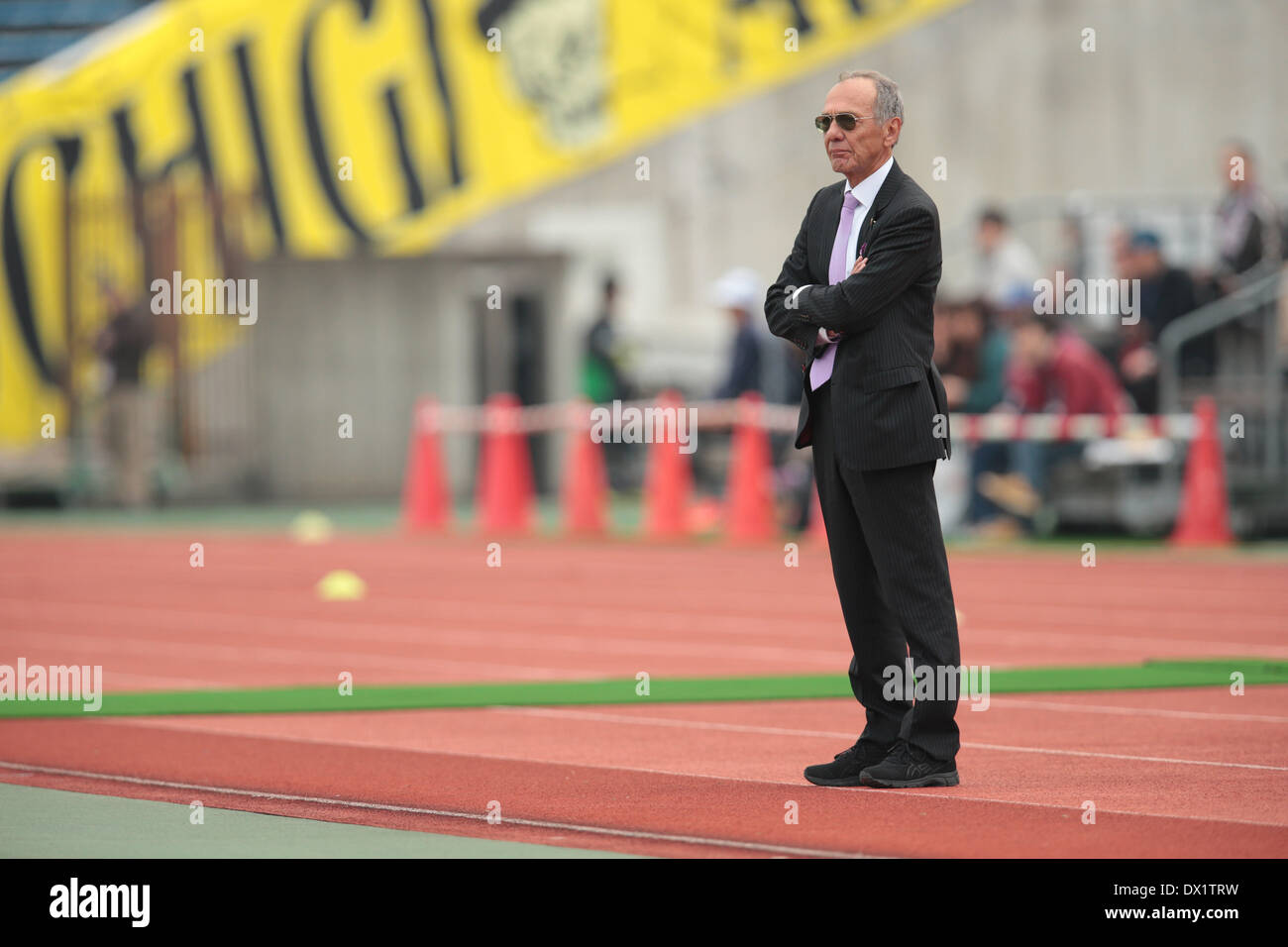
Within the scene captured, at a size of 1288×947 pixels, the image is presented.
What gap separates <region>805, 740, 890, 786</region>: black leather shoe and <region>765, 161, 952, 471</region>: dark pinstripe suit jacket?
970mm

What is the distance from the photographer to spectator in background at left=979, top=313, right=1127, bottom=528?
2034 centimetres

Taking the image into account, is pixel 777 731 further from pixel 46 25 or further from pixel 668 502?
pixel 46 25

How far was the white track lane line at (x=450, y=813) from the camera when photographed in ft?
22.5

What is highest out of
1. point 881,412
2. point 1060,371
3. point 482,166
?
point 482,166

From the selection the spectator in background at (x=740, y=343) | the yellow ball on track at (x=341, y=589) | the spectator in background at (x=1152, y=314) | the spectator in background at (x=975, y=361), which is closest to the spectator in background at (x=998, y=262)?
the spectator in background at (x=975, y=361)

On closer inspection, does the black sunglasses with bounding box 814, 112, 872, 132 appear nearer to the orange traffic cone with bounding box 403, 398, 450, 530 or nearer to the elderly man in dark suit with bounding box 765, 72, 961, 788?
the elderly man in dark suit with bounding box 765, 72, 961, 788

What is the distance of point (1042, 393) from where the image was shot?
68.0 ft

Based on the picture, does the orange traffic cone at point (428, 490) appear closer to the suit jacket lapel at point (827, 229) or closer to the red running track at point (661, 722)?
the red running track at point (661, 722)

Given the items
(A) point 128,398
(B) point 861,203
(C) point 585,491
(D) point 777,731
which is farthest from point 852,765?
(A) point 128,398

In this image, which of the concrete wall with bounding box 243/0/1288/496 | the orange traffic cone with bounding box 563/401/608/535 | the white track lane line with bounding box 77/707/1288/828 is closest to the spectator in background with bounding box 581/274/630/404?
the concrete wall with bounding box 243/0/1288/496

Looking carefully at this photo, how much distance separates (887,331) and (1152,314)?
45.4 ft

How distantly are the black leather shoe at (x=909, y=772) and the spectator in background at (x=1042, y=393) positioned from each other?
12663mm

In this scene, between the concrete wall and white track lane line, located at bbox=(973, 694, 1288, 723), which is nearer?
white track lane line, located at bbox=(973, 694, 1288, 723)
